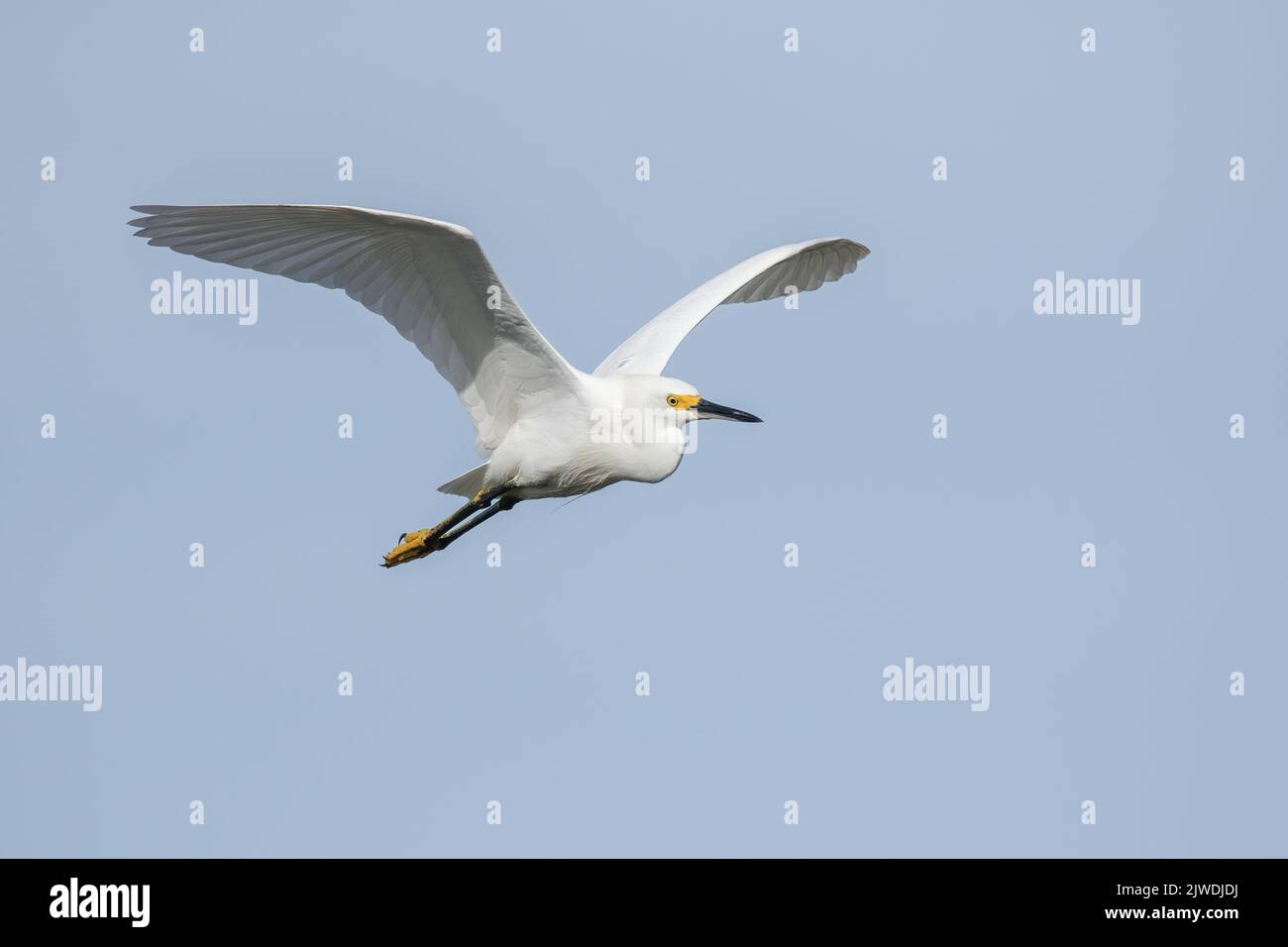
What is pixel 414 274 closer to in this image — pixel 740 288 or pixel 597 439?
pixel 597 439

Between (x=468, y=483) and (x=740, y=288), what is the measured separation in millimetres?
3682

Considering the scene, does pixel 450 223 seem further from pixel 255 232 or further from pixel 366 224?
pixel 255 232

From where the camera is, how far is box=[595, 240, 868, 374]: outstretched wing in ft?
47.8

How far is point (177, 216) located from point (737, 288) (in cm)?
558

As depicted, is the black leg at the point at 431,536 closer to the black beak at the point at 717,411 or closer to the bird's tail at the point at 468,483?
the bird's tail at the point at 468,483

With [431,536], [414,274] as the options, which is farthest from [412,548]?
[414,274]

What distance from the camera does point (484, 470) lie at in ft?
44.0

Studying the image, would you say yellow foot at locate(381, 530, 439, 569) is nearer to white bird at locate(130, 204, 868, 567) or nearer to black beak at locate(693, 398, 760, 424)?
white bird at locate(130, 204, 868, 567)

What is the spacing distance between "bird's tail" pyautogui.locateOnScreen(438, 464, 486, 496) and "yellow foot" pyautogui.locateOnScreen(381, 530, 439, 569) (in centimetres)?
44

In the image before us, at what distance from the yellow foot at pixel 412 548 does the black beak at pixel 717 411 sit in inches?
97.8

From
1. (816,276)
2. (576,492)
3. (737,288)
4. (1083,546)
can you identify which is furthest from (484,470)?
(1083,546)

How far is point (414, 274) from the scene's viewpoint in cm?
1249

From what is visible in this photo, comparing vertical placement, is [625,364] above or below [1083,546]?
above

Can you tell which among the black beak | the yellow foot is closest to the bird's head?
the black beak
